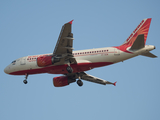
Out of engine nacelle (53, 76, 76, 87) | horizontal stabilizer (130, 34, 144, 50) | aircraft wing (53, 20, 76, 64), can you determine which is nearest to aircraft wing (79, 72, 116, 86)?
engine nacelle (53, 76, 76, 87)

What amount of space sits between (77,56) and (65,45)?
3357 millimetres

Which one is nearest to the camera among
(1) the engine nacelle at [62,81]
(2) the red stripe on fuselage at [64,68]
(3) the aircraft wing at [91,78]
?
(2) the red stripe on fuselage at [64,68]

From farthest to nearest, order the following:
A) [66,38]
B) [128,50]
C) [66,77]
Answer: [66,77] → [128,50] → [66,38]

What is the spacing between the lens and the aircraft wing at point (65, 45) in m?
33.1

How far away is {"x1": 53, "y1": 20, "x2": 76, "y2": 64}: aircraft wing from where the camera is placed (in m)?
33.1

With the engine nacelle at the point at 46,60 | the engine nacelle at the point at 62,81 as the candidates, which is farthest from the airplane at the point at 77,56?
the engine nacelle at the point at 62,81

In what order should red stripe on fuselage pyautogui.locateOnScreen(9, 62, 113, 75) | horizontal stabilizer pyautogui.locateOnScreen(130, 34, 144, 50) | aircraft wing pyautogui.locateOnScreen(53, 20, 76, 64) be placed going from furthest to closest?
red stripe on fuselage pyautogui.locateOnScreen(9, 62, 113, 75) → horizontal stabilizer pyautogui.locateOnScreen(130, 34, 144, 50) → aircraft wing pyautogui.locateOnScreen(53, 20, 76, 64)

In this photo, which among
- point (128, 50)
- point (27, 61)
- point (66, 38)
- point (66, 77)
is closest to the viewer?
point (66, 38)

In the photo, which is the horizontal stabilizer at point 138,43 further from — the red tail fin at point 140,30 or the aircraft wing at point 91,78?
the aircraft wing at point 91,78

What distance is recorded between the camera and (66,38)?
3369 centimetres

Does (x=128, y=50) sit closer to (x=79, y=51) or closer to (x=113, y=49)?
(x=113, y=49)

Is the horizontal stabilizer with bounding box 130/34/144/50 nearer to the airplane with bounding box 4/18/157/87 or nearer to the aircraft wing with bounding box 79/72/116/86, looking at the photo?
the airplane with bounding box 4/18/157/87

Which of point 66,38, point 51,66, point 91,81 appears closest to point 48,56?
point 51,66

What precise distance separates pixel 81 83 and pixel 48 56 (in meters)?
7.39
